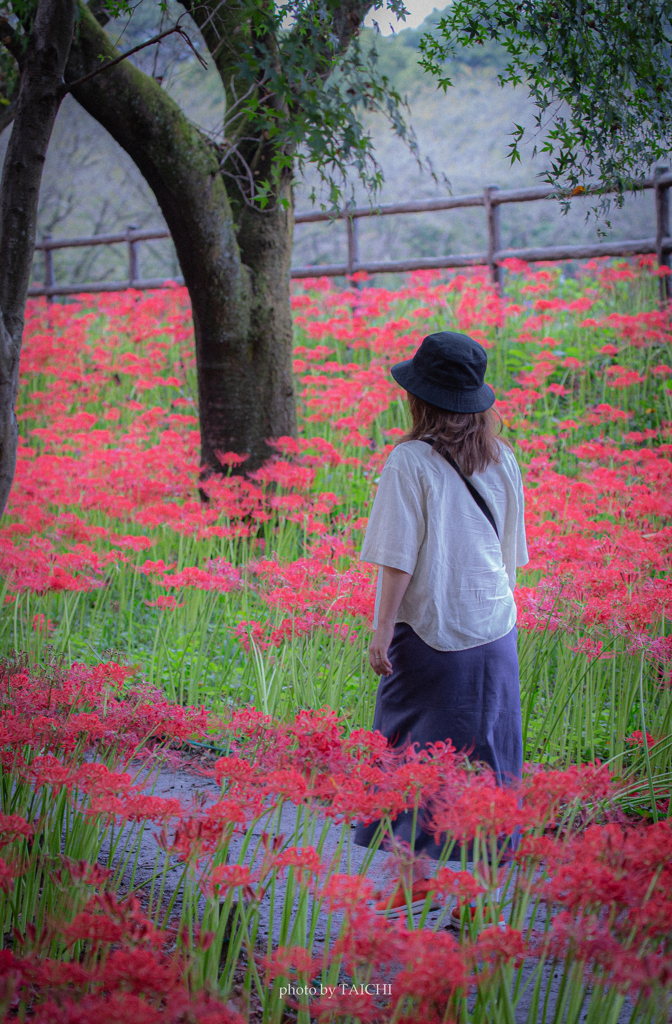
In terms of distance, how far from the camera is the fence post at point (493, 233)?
831 centimetres

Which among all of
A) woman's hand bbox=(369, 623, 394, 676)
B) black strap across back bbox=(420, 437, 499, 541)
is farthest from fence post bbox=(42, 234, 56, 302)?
woman's hand bbox=(369, 623, 394, 676)

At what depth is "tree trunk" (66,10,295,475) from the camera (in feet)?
14.2

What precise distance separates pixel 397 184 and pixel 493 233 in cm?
1610

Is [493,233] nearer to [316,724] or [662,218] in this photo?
[662,218]

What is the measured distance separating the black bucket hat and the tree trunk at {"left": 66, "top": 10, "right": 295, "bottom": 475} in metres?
3.11

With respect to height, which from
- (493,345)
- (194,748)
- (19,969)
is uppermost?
(493,345)

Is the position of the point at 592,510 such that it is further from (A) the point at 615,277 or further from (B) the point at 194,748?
(A) the point at 615,277

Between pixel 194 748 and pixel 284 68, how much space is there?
2716 millimetres

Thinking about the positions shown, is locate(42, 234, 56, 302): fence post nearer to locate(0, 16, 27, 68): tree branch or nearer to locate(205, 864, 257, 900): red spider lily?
locate(0, 16, 27, 68): tree branch

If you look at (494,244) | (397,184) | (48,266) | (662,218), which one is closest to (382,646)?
(662,218)

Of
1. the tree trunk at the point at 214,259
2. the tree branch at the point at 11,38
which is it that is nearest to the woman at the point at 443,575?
the tree branch at the point at 11,38

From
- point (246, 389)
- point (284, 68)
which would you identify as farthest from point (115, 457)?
point (284, 68)

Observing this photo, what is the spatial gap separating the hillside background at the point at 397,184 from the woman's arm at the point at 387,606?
17.1 m

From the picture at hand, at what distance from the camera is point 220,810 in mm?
1421
